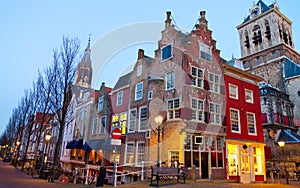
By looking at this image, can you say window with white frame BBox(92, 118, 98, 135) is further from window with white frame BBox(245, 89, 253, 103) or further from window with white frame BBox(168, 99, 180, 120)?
window with white frame BBox(245, 89, 253, 103)

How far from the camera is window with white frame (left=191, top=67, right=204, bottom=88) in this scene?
1805cm

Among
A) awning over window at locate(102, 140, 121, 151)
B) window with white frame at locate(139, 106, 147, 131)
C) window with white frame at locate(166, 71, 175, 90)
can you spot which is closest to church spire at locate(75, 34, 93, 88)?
awning over window at locate(102, 140, 121, 151)

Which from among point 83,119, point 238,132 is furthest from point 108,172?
point 238,132

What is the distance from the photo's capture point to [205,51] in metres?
19.7

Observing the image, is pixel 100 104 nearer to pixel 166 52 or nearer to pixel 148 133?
pixel 148 133

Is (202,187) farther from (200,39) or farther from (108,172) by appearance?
(108,172)

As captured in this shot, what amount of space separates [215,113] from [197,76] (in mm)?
3745

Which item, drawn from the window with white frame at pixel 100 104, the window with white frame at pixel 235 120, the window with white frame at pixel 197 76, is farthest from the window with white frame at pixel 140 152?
the window with white frame at pixel 100 104

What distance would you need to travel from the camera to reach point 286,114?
34344 mm

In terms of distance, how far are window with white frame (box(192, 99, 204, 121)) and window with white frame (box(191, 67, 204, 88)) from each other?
146 cm

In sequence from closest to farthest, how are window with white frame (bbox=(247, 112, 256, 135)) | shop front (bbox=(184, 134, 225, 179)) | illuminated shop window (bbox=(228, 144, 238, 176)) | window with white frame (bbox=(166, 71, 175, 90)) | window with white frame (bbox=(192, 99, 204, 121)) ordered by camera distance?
1. shop front (bbox=(184, 134, 225, 179))
2. window with white frame (bbox=(192, 99, 204, 121))
3. window with white frame (bbox=(166, 71, 175, 90))
4. illuminated shop window (bbox=(228, 144, 238, 176))
5. window with white frame (bbox=(247, 112, 256, 135))

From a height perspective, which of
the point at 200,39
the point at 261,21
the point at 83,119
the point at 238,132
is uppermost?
the point at 261,21

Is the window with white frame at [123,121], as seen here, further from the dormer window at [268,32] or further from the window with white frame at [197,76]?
the dormer window at [268,32]

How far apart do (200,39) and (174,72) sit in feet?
14.2
